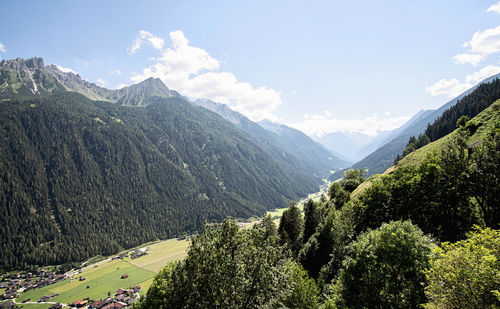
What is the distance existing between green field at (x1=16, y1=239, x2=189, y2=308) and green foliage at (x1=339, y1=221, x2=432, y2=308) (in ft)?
380

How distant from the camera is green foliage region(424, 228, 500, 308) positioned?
38.1ft

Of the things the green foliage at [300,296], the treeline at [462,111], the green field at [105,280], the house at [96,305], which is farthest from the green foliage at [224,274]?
the treeline at [462,111]

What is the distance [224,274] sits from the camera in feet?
49.8

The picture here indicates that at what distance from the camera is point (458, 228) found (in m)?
24.5

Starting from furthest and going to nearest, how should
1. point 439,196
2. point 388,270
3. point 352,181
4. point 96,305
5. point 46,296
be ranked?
1. point 46,296
2. point 96,305
3. point 352,181
4. point 439,196
5. point 388,270

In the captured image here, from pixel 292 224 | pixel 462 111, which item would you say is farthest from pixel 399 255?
pixel 462 111

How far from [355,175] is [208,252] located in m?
91.7

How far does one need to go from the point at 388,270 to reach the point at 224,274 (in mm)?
15795

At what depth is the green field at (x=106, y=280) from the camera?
106438mm

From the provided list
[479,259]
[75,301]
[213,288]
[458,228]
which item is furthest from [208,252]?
[75,301]

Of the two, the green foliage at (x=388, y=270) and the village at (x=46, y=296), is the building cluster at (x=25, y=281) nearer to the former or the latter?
the village at (x=46, y=296)

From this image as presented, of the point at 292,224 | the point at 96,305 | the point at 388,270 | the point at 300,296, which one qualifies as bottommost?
the point at 96,305

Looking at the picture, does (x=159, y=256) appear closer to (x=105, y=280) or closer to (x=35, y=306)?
(x=105, y=280)

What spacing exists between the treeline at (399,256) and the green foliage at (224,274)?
0.07 m
